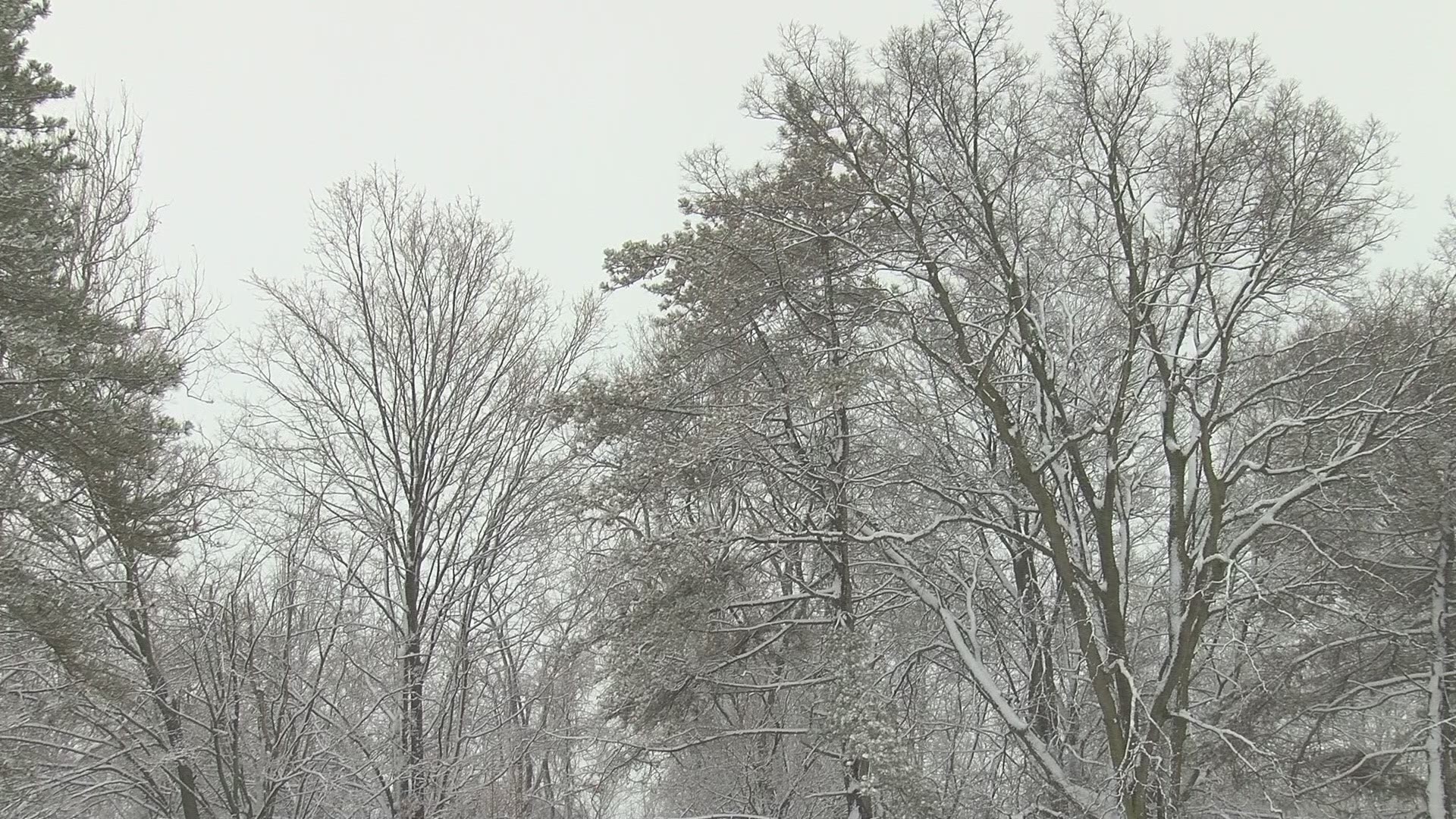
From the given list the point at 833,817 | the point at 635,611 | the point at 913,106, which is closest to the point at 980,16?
the point at 913,106

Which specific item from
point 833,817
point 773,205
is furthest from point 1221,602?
point 833,817

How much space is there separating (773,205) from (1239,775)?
30.0ft

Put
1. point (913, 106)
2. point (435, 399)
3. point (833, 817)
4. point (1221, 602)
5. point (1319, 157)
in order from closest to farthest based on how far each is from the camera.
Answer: point (1221, 602) → point (1319, 157) → point (913, 106) → point (435, 399) → point (833, 817)

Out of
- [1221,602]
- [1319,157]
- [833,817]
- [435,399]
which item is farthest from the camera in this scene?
[833,817]

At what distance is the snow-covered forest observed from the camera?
27.7 feet

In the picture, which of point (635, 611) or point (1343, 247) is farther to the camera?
point (635, 611)

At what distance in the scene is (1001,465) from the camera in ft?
36.5

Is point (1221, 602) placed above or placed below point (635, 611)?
below

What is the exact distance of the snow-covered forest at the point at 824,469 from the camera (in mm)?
8438

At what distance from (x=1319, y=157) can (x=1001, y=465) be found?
181 inches

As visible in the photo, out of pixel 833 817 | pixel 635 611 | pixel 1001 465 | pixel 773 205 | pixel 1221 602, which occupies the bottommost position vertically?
pixel 833 817

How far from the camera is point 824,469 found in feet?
34.9

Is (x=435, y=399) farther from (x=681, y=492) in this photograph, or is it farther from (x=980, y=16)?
(x=980, y=16)

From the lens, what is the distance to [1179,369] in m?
8.98
